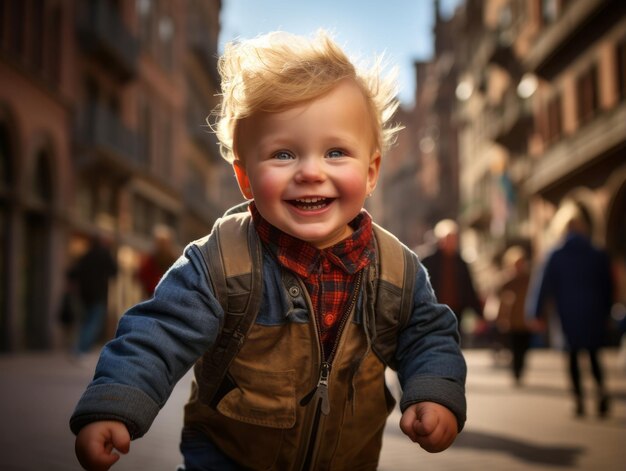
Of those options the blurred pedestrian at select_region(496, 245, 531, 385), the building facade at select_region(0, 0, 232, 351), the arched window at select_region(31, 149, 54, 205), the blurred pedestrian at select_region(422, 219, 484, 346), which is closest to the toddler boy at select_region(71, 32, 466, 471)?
the blurred pedestrian at select_region(422, 219, 484, 346)

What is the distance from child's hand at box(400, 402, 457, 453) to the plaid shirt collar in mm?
411

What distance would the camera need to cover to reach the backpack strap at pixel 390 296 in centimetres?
253

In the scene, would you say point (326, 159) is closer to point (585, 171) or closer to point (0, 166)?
point (0, 166)

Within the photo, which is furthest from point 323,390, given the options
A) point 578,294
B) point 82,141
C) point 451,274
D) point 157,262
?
point 82,141

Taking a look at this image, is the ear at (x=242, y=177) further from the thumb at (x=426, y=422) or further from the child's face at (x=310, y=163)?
the thumb at (x=426, y=422)

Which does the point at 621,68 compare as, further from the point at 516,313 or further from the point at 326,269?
the point at 326,269

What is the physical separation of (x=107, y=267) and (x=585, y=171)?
45.8 feet

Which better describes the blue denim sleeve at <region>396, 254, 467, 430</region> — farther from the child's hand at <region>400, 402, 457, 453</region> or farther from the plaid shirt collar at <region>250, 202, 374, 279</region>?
the plaid shirt collar at <region>250, 202, 374, 279</region>

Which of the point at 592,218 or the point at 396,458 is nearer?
the point at 396,458

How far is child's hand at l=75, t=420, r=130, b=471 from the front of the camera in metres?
2.04

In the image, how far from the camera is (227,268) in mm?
2441

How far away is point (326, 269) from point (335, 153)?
12.5 inches

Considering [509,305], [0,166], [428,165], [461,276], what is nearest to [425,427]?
[461,276]

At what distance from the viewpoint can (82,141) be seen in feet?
75.0
